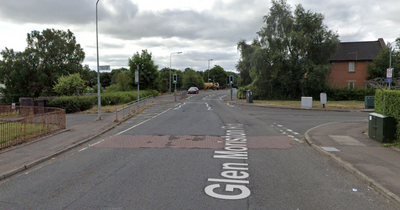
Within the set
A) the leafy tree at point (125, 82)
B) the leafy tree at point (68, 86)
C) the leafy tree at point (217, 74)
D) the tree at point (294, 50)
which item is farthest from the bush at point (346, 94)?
the leafy tree at point (217, 74)

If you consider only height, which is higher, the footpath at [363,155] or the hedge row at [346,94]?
the hedge row at [346,94]

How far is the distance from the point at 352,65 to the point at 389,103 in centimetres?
3790

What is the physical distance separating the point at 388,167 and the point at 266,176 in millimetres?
3313

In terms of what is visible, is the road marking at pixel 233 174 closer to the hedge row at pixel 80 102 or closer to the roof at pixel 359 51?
the hedge row at pixel 80 102

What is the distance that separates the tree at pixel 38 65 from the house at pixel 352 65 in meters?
46.5

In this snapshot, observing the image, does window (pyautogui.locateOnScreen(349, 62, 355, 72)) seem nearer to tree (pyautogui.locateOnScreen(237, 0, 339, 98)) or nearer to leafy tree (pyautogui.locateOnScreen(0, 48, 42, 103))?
tree (pyautogui.locateOnScreen(237, 0, 339, 98))

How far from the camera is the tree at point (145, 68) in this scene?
5003 centimetres

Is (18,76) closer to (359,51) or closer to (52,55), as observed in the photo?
(52,55)

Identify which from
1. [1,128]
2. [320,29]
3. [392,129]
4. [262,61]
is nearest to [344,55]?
[320,29]

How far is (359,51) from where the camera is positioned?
4591 cm

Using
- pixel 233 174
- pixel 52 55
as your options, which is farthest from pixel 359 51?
pixel 52 55

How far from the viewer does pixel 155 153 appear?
31.4 feet

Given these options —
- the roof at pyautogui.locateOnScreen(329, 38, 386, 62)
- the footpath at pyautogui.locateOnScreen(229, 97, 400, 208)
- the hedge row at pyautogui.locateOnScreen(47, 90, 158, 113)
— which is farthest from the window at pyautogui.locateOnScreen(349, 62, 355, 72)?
the footpath at pyautogui.locateOnScreen(229, 97, 400, 208)

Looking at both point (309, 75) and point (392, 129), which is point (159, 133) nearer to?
point (392, 129)
